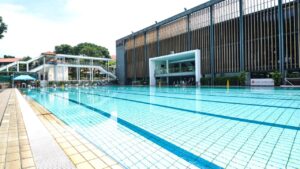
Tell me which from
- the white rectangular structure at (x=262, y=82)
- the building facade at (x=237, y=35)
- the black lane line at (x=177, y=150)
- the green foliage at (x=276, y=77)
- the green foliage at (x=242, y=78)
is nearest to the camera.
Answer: the black lane line at (x=177, y=150)

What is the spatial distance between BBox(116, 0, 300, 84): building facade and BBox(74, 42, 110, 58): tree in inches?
888

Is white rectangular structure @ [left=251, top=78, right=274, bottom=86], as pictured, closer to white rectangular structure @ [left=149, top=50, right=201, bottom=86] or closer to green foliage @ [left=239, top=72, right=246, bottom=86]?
green foliage @ [left=239, top=72, right=246, bottom=86]

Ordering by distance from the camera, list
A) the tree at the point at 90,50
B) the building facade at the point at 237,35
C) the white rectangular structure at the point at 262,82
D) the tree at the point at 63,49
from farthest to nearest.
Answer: the tree at the point at 63,49 → the tree at the point at 90,50 → the white rectangular structure at the point at 262,82 → the building facade at the point at 237,35

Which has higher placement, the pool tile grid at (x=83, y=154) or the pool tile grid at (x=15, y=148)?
the pool tile grid at (x=15, y=148)

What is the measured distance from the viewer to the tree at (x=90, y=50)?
44.0 metres

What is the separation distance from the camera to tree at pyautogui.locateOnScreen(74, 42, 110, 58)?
44.0 metres

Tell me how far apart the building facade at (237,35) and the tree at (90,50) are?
888 inches

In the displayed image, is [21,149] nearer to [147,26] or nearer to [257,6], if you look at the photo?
[257,6]

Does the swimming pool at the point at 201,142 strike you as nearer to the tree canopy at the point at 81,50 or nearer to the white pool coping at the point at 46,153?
the white pool coping at the point at 46,153

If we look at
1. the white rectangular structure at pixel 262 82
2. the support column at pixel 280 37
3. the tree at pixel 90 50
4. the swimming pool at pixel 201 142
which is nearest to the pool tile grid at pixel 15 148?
the swimming pool at pixel 201 142

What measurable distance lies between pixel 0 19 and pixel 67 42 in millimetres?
37717

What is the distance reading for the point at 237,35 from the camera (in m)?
18.6

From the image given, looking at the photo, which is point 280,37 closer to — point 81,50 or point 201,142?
point 201,142

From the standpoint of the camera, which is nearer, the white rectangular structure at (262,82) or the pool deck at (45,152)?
the pool deck at (45,152)
